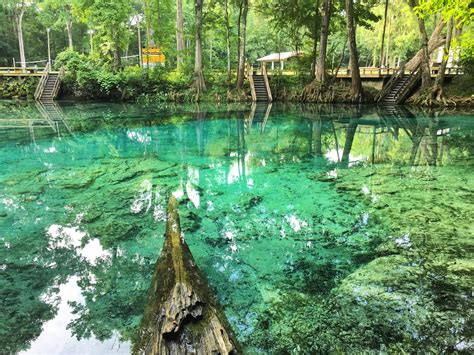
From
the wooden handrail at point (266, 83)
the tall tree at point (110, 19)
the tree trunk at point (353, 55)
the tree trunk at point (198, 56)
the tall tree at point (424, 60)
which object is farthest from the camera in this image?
the wooden handrail at point (266, 83)

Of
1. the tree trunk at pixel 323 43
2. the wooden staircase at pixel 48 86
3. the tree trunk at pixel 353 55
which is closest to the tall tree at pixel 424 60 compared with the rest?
the tree trunk at pixel 353 55

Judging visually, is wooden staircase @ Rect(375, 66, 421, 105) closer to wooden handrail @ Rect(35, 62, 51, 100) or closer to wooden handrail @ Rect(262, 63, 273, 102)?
wooden handrail @ Rect(262, 63, 273, 102)

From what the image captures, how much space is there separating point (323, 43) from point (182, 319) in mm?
21238

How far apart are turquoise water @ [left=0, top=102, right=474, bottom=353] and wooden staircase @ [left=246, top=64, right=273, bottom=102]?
1371 centimetres

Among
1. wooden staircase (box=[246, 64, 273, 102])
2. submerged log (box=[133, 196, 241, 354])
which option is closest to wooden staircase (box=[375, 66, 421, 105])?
wooden staircase (box=[246, 64, 273, 102])

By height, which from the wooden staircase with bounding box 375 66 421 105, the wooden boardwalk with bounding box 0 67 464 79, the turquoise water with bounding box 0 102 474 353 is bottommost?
the turquoise water with bounding box 0 102 474 353

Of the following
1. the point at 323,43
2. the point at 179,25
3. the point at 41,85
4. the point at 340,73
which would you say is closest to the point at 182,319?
Result: the point at 323,43

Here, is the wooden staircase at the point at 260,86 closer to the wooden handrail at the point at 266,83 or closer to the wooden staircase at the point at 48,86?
the wooden handrail at the point at 266,83

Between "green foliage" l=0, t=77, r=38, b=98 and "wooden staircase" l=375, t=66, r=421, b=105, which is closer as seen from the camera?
"wooden staircase" l=375, t=66, r=421, b=105

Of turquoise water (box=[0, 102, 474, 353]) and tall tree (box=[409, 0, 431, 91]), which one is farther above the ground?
tall tree (box=[409, 0, 431, 91])

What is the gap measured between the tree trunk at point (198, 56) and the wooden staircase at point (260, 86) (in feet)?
10.6

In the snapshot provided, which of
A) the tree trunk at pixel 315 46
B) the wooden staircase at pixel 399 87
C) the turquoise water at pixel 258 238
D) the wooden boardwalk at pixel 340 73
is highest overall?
the tree trunk at pixel 315 46

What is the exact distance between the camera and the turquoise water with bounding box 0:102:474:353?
3.29m

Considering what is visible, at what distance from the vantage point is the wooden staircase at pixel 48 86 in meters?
24.6
